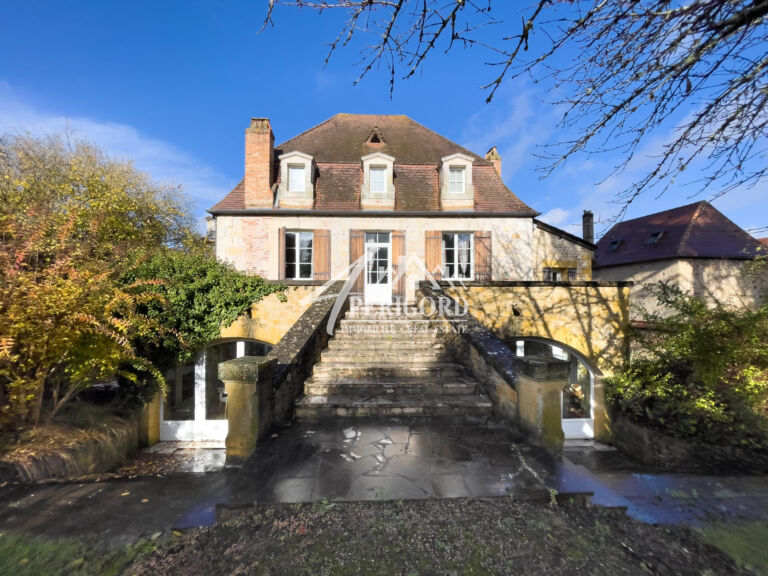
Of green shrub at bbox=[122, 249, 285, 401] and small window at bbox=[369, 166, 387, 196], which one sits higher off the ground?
small window at bbox=[369, 166, 387, 196]

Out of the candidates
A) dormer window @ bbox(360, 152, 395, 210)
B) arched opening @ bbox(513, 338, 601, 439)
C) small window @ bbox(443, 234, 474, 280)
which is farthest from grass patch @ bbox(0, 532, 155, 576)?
small window @ bbox(443, 234, 474, 280)

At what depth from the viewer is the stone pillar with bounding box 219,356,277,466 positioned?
2.86 metres

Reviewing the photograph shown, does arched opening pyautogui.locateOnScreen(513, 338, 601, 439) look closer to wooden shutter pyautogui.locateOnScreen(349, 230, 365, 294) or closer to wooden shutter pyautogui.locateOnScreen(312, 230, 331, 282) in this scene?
wooden shutter pyautogui.locateOnScreen(349, 230, 365, 294)

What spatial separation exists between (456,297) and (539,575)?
5.36 meters

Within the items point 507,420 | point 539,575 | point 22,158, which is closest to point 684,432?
point 507,420

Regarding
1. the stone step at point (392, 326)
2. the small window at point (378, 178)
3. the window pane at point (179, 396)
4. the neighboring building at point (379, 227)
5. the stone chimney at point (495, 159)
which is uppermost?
the stone chimney at point (495, 159)

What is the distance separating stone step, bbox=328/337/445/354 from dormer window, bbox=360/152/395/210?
5.12 m

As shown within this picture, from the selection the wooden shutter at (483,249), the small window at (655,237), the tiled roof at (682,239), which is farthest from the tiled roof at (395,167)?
the small window at (655,237)

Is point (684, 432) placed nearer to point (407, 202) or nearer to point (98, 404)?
point (407, 202)

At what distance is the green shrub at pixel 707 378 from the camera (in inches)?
199

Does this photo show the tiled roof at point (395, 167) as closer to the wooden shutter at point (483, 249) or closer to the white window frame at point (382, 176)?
the white window frame at point (382, 176)

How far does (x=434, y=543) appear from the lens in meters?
1.75

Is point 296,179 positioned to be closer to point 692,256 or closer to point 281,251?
point 281,251

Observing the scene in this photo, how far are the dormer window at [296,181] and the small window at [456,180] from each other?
4.54 metres
